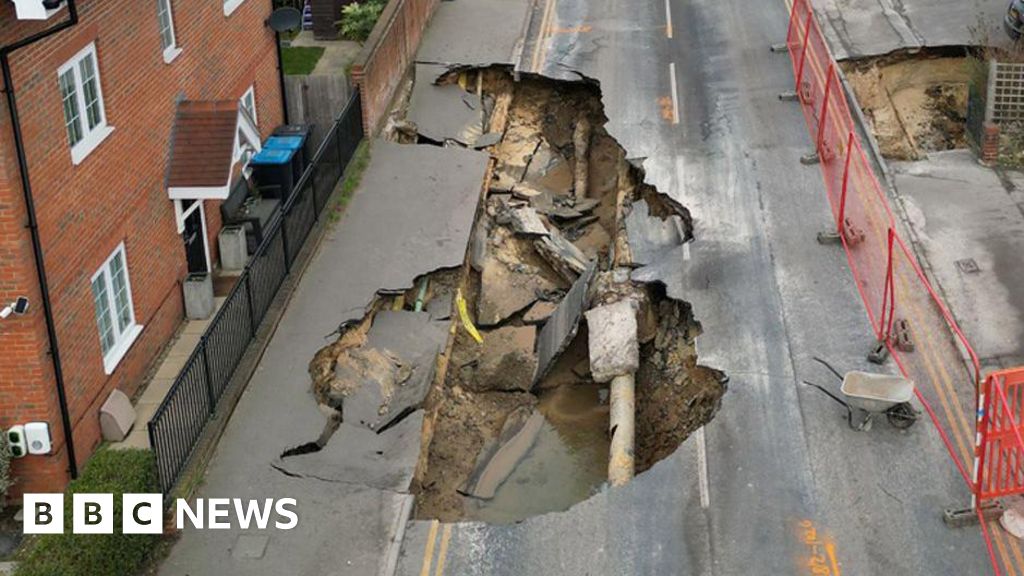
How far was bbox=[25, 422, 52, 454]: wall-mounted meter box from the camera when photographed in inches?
587

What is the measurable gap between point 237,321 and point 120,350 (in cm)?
160

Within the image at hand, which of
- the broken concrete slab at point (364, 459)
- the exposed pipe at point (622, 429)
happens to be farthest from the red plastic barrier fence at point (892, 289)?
the broken concrete slab at point (364, 459)

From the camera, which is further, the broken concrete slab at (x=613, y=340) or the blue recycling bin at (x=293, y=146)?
the blue recycling bin at (x=293, y=146)

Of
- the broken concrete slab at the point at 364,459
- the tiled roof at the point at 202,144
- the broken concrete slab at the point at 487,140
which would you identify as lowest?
the broken concrete slab at the point at 364,459

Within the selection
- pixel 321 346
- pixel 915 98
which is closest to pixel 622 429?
pixel 321 346

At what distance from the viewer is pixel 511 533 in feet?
47.7

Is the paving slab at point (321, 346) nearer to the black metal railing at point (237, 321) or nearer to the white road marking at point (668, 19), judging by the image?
the black metal railing at point (237, 321)

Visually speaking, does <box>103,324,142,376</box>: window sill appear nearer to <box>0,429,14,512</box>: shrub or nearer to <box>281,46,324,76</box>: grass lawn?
<box>0,429,14,512</box>: shrub

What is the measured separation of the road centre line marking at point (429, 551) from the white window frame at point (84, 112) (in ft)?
20.6

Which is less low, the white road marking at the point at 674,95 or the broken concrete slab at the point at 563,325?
the white road marking at the point at 674,95

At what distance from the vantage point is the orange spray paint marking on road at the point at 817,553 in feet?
45.0

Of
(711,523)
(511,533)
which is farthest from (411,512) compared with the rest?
(711,523)

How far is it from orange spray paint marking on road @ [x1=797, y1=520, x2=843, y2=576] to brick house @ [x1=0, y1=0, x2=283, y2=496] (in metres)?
8.66

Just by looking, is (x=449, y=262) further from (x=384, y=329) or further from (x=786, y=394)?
(x=786, y=394)
